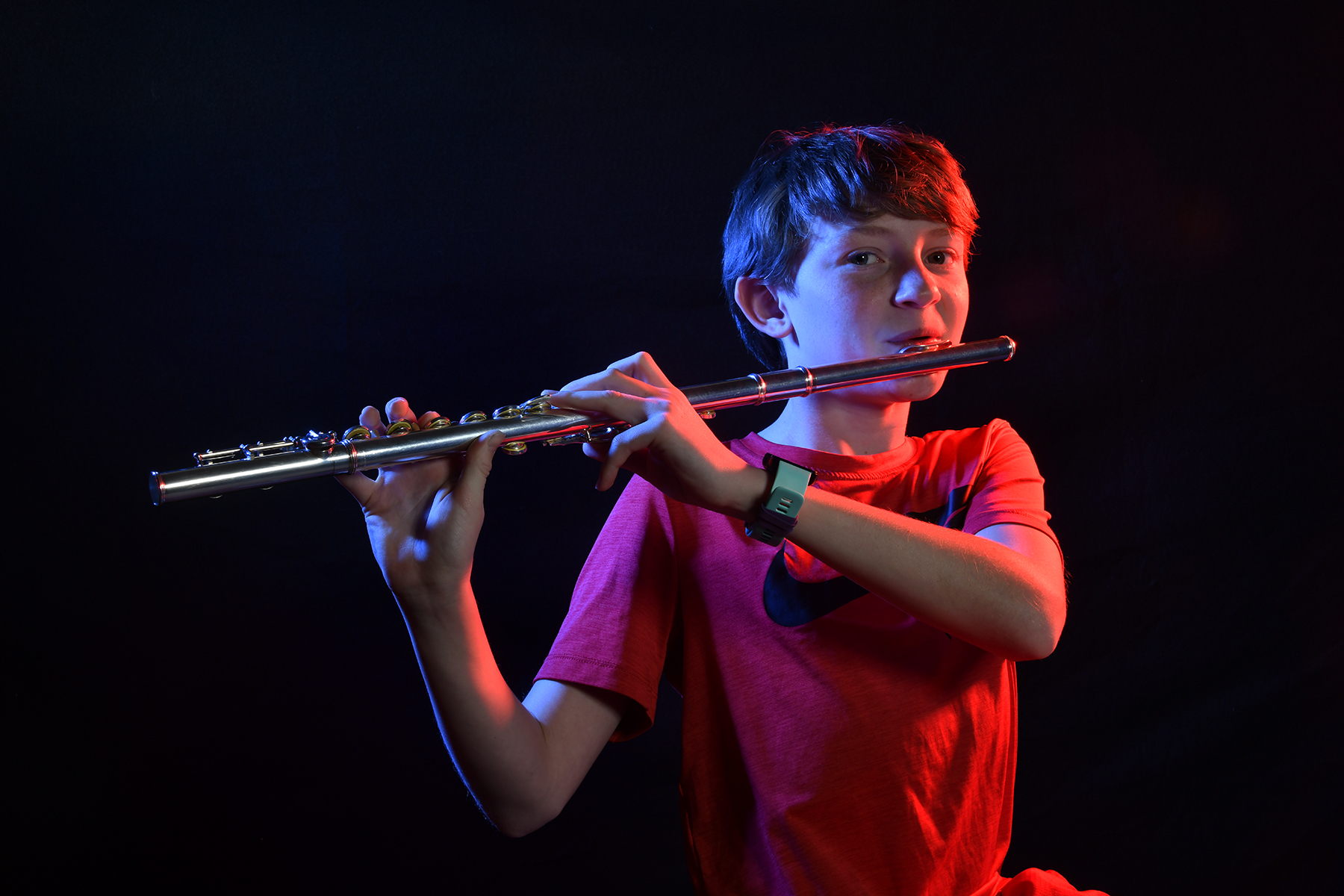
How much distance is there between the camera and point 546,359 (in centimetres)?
171

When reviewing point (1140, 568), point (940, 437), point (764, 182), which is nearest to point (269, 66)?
point (764, 182)

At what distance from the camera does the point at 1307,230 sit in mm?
1979

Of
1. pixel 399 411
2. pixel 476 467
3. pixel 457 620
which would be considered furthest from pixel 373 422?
pixel 457 620

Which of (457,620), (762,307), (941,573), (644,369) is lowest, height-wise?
(941,573)

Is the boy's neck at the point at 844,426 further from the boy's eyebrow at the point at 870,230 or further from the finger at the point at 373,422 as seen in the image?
the finger at the point at 373,422

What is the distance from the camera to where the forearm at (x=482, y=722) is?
1.01 meters

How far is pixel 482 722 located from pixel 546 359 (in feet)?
2.72

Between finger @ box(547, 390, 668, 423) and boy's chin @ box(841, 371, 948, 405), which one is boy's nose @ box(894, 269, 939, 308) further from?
finger @ box(547, 390, 668, 423)

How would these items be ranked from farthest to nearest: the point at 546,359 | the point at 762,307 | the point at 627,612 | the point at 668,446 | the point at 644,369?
the point at 546,359 < the point at 762,307 < the point at 627,612 < the point at 644,369 < the point at 668,446

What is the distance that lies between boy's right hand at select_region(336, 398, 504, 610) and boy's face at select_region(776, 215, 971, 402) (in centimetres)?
52

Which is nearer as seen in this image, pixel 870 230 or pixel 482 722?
pixel 482 722

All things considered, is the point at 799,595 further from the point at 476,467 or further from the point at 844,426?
the point at 476,467

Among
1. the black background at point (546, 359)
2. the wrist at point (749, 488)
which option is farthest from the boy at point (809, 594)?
the black background at point (546, 359)

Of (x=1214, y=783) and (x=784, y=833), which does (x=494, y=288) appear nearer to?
(x=784, y=833)
